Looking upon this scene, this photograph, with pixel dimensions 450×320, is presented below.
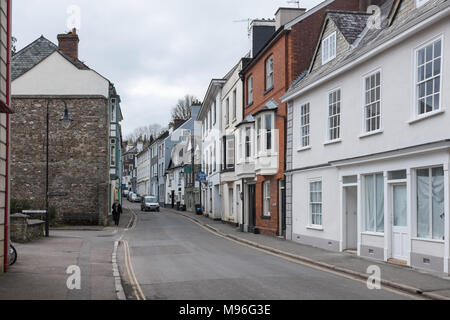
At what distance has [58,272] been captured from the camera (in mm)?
12898

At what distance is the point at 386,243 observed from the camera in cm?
1468

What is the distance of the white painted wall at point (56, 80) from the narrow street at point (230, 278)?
57.0ft

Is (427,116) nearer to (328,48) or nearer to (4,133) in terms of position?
(328,48)

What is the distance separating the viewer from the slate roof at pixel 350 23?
62.2 ft

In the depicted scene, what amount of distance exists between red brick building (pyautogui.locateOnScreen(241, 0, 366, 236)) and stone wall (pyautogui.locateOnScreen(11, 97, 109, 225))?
1117 centimetres

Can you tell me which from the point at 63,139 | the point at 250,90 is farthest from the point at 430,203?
the point at 63,139

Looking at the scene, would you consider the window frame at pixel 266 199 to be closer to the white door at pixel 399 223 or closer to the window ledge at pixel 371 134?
the window ledge at pixel 371 134

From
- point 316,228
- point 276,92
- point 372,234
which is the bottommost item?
point 316,228

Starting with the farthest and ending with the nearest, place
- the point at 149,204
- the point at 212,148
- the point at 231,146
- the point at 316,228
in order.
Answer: the point at 149,204 → the point at 212,148 → the point at 231,146 → the point at 316,228

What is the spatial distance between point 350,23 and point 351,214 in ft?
24.1

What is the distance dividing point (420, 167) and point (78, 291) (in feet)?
28.9

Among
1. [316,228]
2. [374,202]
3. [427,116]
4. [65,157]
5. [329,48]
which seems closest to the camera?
[427,116]
